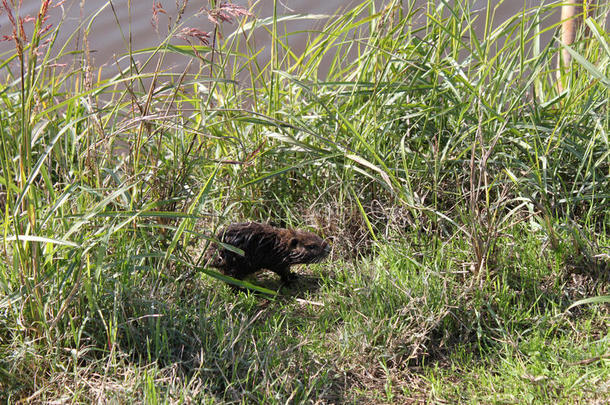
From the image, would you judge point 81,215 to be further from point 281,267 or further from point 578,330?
point 578,330

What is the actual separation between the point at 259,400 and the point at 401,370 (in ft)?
2.32

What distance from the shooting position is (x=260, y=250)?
12.1ft

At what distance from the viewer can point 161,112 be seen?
371cm

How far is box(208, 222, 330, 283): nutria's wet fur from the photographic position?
366cm

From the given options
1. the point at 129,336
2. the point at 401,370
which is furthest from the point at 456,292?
the point at 129,336

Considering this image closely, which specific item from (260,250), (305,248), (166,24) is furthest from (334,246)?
(166,24)

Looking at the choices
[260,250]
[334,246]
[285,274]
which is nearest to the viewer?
[260,250]

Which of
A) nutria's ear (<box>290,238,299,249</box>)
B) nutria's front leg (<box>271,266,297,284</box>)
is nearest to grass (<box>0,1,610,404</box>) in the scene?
nutria's front leg (<box>271,266,297,284</box>)

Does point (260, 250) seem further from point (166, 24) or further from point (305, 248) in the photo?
point (166, 24)

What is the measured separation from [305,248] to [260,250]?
23 centimetres

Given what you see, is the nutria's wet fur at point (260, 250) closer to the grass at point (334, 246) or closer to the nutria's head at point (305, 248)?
the nutria's head at point (305, 248)

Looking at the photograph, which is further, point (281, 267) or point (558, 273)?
point (281, 267)

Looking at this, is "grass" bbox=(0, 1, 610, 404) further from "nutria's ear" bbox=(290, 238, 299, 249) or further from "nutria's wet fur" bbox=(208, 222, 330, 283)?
"nutria's ear" bbox=(290, 238, 299, 249)

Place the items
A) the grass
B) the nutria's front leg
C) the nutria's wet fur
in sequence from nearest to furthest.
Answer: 1. the grass
2. the nutria's wet fur
3. the nutria's front leg
